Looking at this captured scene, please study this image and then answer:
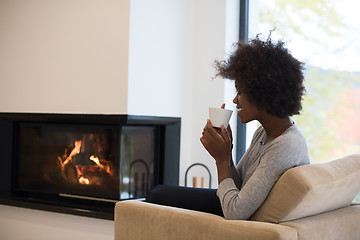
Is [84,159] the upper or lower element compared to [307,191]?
lower

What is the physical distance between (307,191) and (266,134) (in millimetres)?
428

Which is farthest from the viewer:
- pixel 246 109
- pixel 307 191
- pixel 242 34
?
pixel 242 34

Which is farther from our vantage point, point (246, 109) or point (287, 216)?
point (246, 109)

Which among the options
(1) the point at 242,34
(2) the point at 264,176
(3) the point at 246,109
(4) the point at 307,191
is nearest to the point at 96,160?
(1) the point at 242,34

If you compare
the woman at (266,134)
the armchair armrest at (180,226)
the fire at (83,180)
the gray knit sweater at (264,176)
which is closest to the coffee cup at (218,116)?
the woman at (266,134)

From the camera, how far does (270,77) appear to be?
1699 millimetres

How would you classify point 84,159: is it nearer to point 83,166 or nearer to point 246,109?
point 83,166

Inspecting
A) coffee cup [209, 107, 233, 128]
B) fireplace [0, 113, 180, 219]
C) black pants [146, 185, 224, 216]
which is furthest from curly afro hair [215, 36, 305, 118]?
fireplace [0, 113, 180, 219]

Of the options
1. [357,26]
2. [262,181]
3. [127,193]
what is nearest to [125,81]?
[127,193]

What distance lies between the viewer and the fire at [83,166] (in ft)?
12.1

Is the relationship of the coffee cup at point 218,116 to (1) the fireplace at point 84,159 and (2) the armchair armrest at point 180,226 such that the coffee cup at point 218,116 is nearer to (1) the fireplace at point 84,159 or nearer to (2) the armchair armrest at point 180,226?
(2) the armchair armrest at point 180,226

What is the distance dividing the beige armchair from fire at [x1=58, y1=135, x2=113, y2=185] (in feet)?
5.90

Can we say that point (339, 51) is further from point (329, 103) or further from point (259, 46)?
point (259, 46)

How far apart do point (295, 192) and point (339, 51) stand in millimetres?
2272
